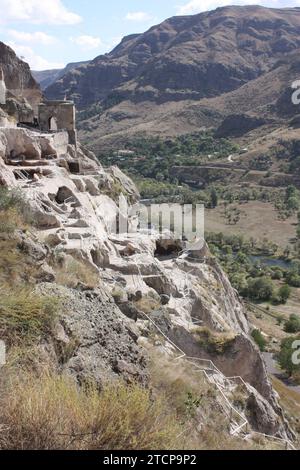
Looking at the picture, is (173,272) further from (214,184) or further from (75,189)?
(214,184)

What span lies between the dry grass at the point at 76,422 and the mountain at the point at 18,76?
91.9ft

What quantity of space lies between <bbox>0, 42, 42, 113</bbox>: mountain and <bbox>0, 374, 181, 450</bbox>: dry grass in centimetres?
2800

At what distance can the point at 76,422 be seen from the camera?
393 centimetres

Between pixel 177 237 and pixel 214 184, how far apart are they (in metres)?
83.1

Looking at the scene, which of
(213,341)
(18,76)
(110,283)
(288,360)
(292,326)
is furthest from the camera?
(292,326)

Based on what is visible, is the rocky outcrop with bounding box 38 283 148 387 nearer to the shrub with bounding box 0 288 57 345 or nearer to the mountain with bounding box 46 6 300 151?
the shrub with bounding box 0 288 57 345

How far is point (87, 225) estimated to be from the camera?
13.0 metres

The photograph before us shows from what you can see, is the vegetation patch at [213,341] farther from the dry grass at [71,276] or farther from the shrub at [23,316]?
the shrub at [23,316]

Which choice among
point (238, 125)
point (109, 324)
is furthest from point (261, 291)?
point (238, 125)

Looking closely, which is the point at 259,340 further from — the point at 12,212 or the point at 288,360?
the point at 12,212

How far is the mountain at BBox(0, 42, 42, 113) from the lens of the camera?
3076 cm

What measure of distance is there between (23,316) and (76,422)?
1562mm

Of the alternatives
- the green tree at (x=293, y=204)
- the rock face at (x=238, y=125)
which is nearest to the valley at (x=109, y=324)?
the green tree at (x=293, y=204)
